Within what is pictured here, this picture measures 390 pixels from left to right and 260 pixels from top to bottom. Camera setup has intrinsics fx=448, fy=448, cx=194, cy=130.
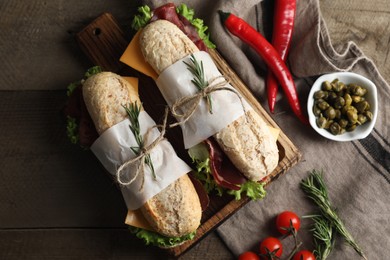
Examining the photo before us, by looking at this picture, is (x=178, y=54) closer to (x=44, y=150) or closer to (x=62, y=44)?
(x=62, y=44)

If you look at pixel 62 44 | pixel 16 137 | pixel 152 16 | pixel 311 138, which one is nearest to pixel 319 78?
pixel 311 138

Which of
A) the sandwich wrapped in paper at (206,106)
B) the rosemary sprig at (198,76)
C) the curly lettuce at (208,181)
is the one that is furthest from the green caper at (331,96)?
the rosemary sprig at (198,76)

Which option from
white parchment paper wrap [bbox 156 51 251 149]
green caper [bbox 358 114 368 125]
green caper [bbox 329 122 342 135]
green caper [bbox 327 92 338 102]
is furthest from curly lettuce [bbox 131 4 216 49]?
green caper [bbox 358 114 368 125]

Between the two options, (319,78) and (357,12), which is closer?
(319,78)

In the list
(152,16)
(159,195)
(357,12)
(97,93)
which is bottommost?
(159,195)

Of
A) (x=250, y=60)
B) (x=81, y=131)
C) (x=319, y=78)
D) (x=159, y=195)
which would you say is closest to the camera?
(x=159, y=195)

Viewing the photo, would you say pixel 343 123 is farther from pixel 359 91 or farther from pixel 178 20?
pixel 178 20
